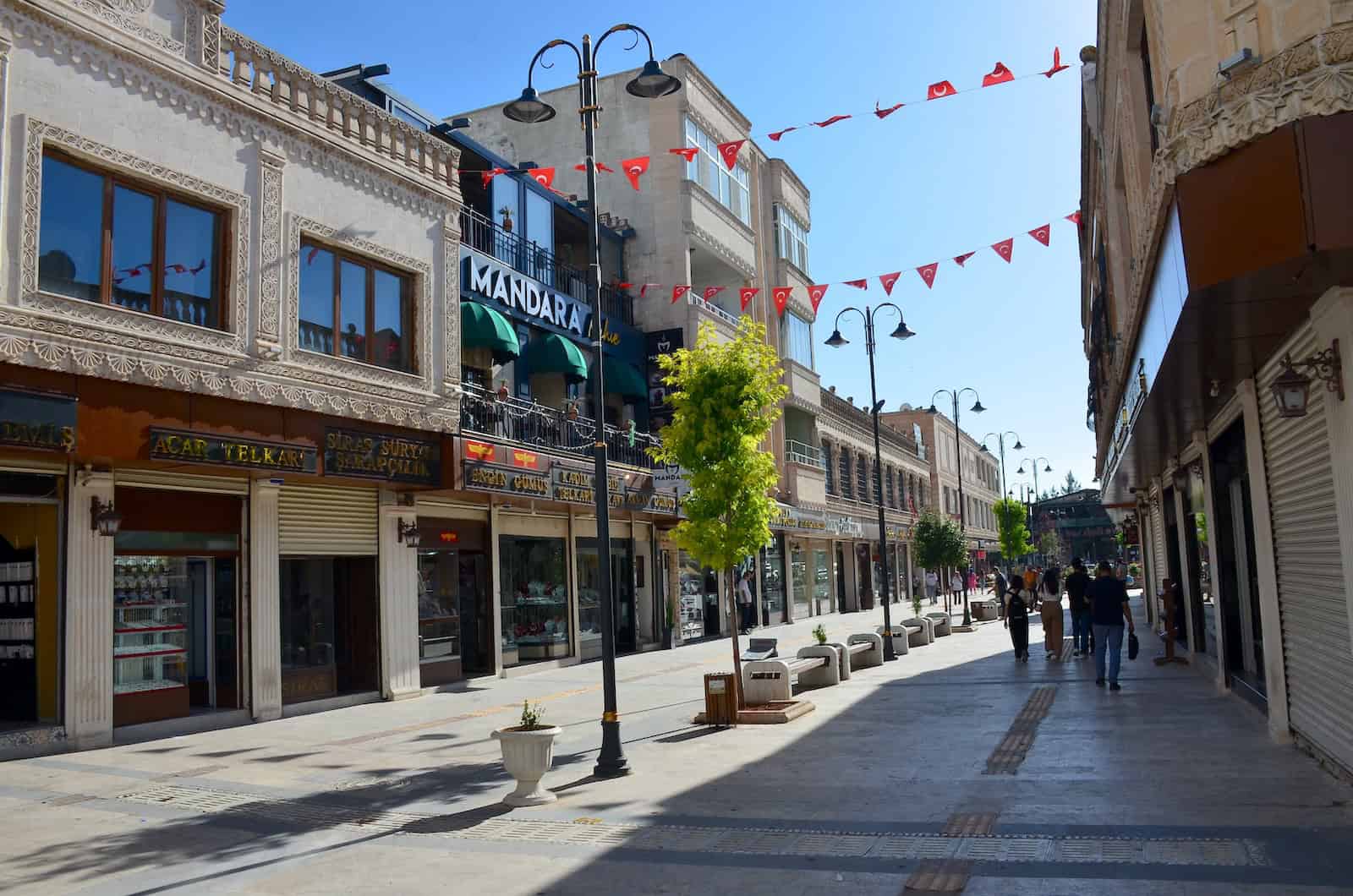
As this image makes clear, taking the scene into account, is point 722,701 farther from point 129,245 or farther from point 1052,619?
point 129,245

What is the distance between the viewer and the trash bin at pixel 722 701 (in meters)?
13.6

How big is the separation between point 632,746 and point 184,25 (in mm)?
11370

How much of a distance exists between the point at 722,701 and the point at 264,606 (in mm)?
6976

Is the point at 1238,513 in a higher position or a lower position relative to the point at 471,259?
lower

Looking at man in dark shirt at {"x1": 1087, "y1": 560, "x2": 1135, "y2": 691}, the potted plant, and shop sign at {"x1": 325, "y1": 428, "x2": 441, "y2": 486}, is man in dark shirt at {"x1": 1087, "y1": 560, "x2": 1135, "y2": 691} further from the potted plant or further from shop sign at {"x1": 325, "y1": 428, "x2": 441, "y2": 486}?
shop sign at {"x1": 325, "y1": 428, "x2": 441, "y2": 486}

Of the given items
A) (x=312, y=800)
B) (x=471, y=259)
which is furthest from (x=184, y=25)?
(x=312, y=800)

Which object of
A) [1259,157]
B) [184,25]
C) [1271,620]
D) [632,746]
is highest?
[184,25]

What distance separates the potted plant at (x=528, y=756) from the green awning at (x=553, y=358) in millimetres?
13694

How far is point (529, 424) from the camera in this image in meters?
21.2

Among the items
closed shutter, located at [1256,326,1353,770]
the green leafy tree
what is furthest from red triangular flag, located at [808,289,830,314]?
closed shutter, located at [1256,326,1353,770]

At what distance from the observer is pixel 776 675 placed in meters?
14.3

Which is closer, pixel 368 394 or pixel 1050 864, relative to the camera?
pixel 1050 864

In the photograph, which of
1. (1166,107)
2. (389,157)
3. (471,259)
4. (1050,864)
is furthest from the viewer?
(471,259)

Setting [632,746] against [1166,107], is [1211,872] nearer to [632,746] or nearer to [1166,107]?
[1166,107]
